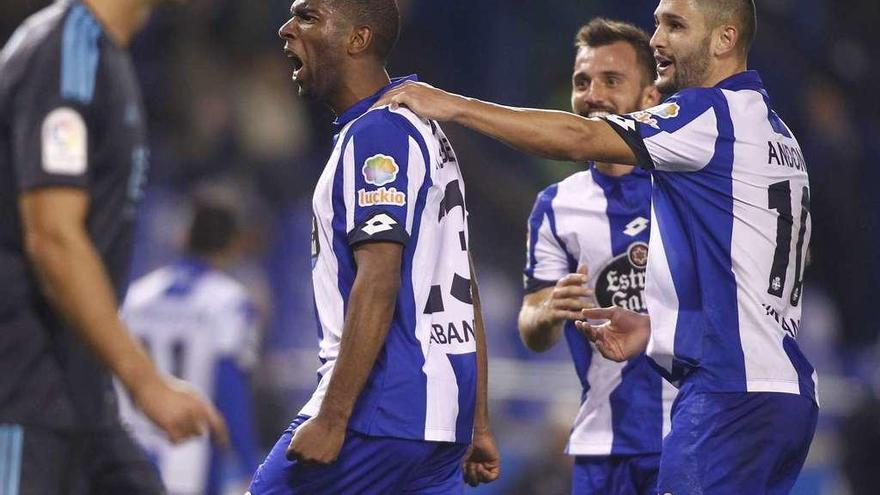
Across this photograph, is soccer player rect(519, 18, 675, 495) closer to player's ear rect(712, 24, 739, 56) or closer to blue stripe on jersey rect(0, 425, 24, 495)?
player's ear rect(712, 24, 739, 56)

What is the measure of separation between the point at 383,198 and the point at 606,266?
5.02 ft

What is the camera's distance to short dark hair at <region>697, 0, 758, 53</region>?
4625mm

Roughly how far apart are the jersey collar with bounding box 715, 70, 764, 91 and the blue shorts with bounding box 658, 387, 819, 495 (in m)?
0.98

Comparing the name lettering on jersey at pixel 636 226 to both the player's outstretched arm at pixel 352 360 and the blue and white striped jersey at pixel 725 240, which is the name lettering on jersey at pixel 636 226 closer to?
the blue and white striped jersey at pixel 725 240

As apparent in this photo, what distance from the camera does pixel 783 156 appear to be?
4535 mm

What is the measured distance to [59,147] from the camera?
3.94m

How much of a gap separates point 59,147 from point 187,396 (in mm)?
770

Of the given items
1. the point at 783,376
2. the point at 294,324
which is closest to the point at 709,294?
the point at 783,376

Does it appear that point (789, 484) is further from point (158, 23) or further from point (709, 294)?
point (158, 23)

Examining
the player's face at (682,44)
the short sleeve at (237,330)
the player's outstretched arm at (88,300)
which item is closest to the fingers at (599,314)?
the player's face at (682,44)

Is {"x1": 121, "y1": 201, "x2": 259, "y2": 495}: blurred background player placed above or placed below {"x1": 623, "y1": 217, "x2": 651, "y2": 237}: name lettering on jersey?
below

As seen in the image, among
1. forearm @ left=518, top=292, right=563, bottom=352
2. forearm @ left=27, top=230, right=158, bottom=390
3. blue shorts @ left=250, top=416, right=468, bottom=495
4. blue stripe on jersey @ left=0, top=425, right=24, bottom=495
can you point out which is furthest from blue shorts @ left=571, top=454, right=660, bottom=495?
blue stripe on jersey @ left=0, top=425, right=24, bottom=495

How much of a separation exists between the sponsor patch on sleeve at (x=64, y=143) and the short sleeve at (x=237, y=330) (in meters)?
3.88

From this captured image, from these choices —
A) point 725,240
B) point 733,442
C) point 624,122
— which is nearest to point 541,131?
point 624,122
